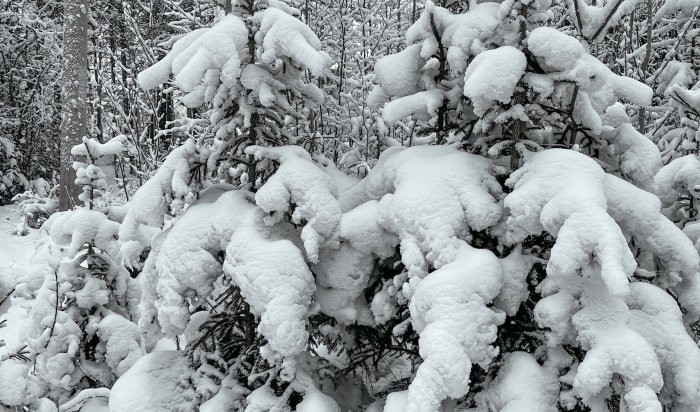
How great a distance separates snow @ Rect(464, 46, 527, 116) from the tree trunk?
34.9 ft

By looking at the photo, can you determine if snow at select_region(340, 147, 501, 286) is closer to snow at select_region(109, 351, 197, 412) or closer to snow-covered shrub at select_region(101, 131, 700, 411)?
snow-covered shrub at select_region(101, 131, 700, 411)

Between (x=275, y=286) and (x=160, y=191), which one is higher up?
(x=160, y=191)

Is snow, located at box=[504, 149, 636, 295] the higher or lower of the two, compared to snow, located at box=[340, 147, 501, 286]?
higher

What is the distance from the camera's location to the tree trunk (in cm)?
1188

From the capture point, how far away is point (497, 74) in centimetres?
340

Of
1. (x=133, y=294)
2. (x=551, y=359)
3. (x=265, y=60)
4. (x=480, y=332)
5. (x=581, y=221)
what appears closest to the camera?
(x=581, y=221)

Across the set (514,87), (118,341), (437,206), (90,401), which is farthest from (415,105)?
(90,401)

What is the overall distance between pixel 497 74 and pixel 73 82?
36.1ft

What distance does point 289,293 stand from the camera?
3.63 m

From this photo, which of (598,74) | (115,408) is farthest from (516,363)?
(115,408)

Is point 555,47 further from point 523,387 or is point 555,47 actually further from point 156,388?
point 156,388

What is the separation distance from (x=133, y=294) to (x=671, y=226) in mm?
4906

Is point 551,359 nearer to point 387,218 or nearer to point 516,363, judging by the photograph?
point 516,363

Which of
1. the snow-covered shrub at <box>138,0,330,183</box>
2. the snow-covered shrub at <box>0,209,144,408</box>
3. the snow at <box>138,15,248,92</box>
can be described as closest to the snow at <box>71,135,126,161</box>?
the snow-covered shrub at <box>0,209,144,408</box>
